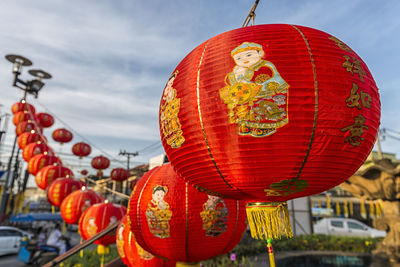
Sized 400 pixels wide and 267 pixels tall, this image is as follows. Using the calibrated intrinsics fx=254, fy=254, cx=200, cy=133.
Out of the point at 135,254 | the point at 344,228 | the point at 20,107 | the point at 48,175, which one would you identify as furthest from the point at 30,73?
the point at 344,228

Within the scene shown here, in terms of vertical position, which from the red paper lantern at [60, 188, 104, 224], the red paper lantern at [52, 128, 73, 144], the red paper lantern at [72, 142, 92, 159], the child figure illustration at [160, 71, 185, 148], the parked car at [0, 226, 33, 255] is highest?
the red paper lantern at [52, 128, 73, 144]

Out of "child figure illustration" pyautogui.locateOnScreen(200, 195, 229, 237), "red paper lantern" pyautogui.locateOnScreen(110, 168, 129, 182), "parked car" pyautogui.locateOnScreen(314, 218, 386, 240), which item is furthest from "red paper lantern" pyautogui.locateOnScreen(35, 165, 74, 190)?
"parked car" pyautogui.locateOnScreen(314, 218, 386, 240)

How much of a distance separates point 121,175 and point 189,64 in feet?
38.9

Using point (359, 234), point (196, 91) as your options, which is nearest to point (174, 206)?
point (196, 91)

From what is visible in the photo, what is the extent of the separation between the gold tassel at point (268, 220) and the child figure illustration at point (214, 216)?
1.12 metres

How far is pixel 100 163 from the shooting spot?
441 inches

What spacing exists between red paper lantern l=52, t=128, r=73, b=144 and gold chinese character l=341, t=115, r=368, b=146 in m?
10.1

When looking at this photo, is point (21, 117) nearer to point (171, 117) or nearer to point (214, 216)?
point (214, 216)

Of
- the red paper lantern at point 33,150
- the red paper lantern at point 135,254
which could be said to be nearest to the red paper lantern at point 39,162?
the red paper lantern at point 33,150

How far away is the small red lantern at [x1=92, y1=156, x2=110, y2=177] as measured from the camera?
36.5ft

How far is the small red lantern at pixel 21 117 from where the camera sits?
354 inches

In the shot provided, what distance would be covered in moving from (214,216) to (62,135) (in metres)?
8.71

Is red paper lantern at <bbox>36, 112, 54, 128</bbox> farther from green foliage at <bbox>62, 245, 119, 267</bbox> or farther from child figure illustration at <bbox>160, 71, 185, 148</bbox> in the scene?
child figure illustration at <bbox>160, 71, 185, 148</bbox>

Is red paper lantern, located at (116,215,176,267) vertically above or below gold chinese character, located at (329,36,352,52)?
below
